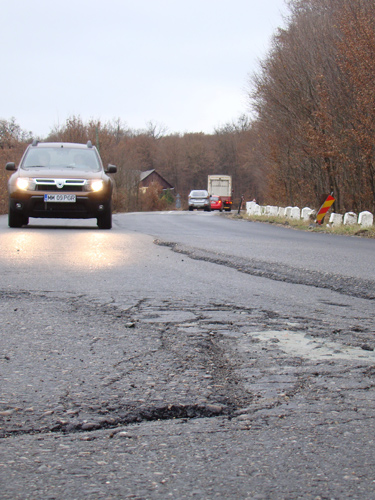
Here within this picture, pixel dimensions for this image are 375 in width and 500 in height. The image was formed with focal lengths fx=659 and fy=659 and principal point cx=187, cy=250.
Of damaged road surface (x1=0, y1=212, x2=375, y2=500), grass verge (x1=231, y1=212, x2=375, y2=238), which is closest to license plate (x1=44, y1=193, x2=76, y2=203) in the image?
grass verge (x1=231, y1=212, x2=375, y2=238)

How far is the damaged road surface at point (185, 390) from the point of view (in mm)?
1821

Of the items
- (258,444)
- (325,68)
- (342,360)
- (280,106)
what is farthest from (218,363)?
(280,106)

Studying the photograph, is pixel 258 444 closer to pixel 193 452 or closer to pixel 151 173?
pixel 193 452

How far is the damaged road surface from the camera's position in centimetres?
182

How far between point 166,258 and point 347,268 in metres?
2.14

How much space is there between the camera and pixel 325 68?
22.4 metres

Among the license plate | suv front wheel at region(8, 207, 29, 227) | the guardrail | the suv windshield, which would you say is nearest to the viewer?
the license plate

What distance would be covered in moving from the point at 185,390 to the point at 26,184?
37.1 ft

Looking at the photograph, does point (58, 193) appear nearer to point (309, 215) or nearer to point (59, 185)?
point (59, 185)

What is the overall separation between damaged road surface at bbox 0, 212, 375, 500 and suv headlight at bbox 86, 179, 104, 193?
7646 mm

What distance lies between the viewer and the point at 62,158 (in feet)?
47.1

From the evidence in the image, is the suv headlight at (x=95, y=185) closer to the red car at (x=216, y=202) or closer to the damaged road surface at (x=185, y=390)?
the damaged road surface at (x=185, y=390)

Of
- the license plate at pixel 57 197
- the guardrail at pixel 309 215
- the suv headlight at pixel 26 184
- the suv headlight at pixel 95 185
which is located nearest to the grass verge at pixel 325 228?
the guardrail at pixel 309 215

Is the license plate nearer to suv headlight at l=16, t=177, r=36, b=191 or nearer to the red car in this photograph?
suv headlight at l=16, t=177, r=36, b=191
